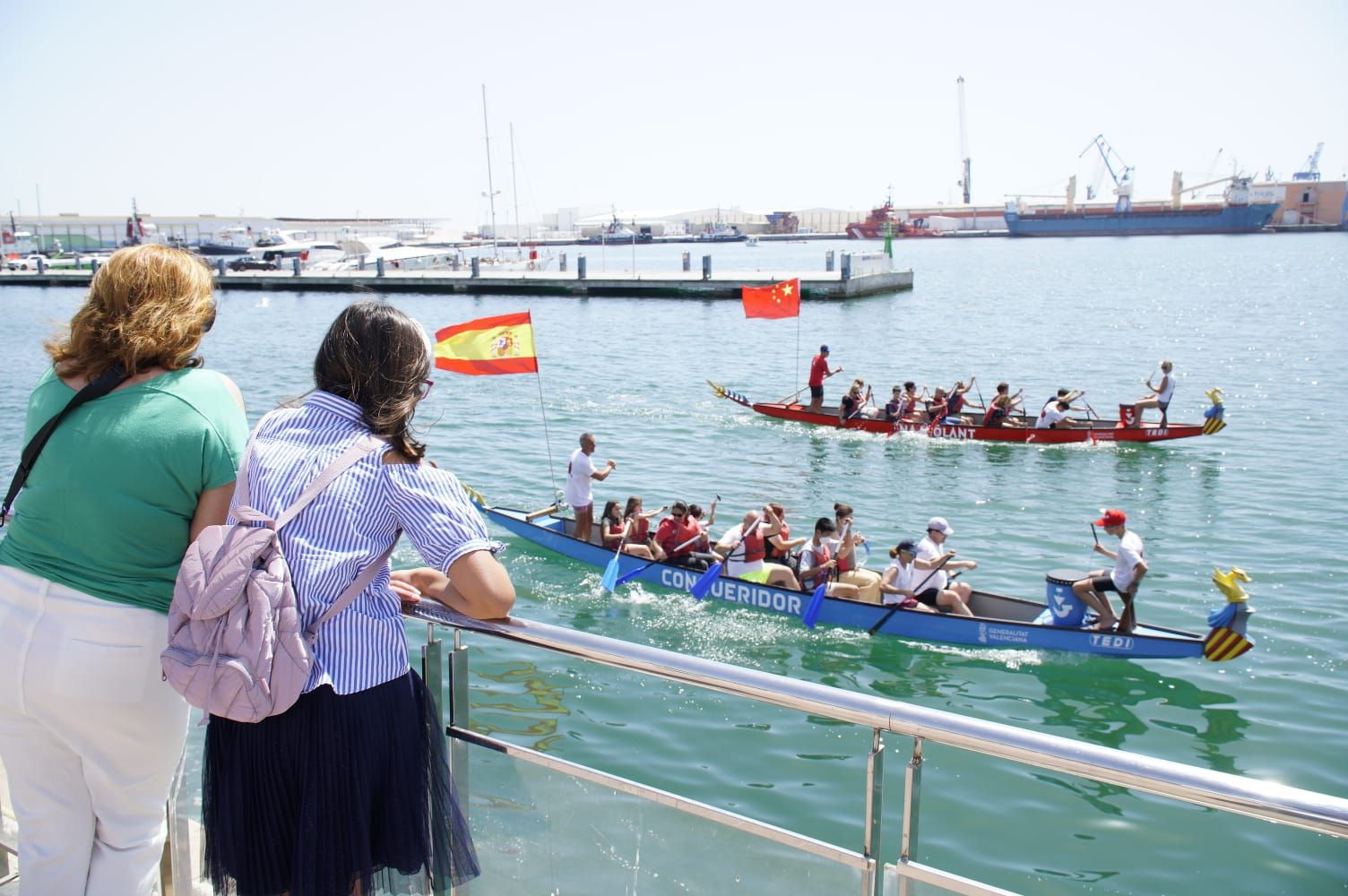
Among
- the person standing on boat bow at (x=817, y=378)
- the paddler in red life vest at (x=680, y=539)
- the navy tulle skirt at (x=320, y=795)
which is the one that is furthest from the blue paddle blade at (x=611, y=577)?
the person standing on boat bow at (x=817, y=378)

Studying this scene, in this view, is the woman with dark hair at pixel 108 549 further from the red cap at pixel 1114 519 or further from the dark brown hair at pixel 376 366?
the red cap at pixel 1114 519

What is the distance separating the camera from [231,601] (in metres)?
2.44

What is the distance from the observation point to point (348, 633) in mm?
2635

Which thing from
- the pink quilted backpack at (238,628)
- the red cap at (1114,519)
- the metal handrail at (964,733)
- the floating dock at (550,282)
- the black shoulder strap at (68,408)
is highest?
the floating dock at (550,282)

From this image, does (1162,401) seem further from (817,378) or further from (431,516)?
(431,516)

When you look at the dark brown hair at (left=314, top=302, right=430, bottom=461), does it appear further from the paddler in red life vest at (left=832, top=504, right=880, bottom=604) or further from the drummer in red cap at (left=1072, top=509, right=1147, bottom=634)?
the paddler in red life vest at (left=832, top=504, right=880, bottom=604)

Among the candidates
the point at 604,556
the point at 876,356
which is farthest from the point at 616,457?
the point at 876,356

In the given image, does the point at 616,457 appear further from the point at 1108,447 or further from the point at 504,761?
the point at 504,761

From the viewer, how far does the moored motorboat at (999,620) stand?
11930mm

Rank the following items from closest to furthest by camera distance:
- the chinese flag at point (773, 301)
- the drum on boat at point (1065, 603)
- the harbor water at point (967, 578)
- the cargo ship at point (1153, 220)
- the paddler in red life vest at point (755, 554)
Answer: the harbor water at point (967, 578) → the drum on boat at point (1065, 603) → the paddler in red life vest at point (755, 554) → the chinese flag at point (773, 301) → the cargo ship at point (1153, 220)

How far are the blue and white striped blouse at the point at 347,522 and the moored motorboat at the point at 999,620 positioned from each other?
11.3 meters

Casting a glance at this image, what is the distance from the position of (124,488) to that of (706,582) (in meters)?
12.0

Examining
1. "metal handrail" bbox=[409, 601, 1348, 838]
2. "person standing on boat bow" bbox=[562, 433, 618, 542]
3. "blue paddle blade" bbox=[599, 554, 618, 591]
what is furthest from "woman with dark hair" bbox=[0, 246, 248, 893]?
"person standing on boat bow" bbox=[562, 433, 618, 542]

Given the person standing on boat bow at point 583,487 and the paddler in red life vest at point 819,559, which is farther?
the person standing on boat bow at point 583,487
